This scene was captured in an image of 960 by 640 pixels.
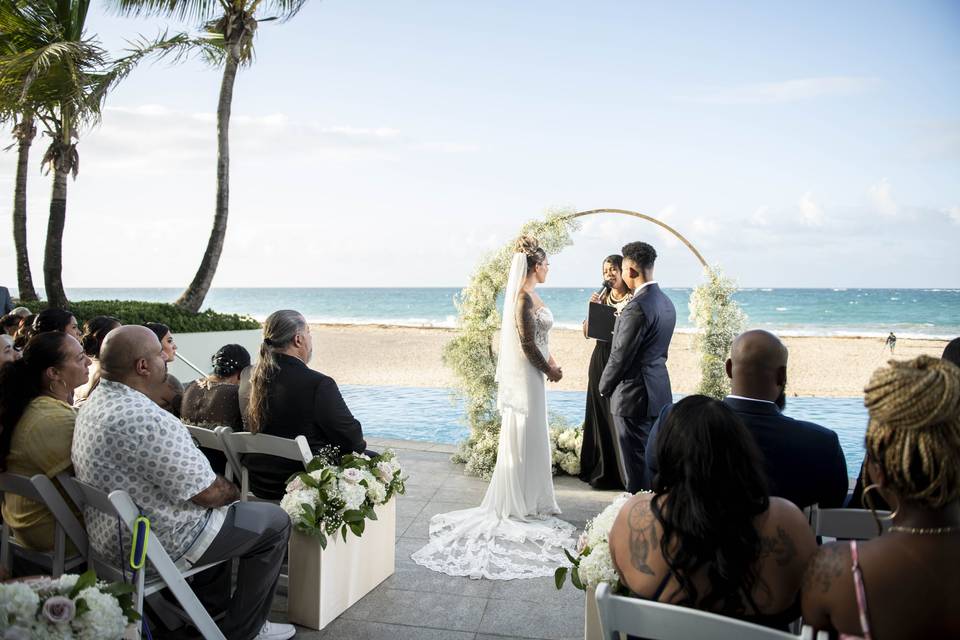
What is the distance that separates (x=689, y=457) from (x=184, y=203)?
194ft

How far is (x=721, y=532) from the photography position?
204cm

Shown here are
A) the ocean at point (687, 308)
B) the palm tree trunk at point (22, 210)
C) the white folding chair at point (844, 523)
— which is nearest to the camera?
the white folding chair at point (844, 523)

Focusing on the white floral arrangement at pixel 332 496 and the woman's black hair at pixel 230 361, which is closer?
the white floral arrangement at pixel 332 496

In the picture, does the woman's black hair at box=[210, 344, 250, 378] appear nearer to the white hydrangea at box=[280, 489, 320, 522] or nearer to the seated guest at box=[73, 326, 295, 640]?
the white hydrangea at box=[280, 489, 320, 522]

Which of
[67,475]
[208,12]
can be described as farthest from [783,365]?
[208,12]

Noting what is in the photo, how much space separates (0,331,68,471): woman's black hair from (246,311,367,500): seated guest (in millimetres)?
966

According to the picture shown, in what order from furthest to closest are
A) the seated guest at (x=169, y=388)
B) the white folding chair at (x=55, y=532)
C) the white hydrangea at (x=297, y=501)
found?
the seated guest at (x=169, y=388), the white hydrangea at (x=297, y=501), the white folding chair at (x=55, y=532)

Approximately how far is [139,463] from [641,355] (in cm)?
379

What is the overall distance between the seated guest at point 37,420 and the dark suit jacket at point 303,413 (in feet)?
3.18

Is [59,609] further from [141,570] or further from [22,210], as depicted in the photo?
[22,210]

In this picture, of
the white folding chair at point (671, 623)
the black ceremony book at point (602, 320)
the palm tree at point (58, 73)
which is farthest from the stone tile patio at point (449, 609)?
the palm tree at point (58, 73)

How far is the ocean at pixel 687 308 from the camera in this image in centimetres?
4016

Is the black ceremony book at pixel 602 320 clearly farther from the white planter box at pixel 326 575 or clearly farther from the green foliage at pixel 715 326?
the white planter box at pixel 326 575

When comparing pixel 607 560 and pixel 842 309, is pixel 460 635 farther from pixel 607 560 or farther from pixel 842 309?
pixel 842 309
